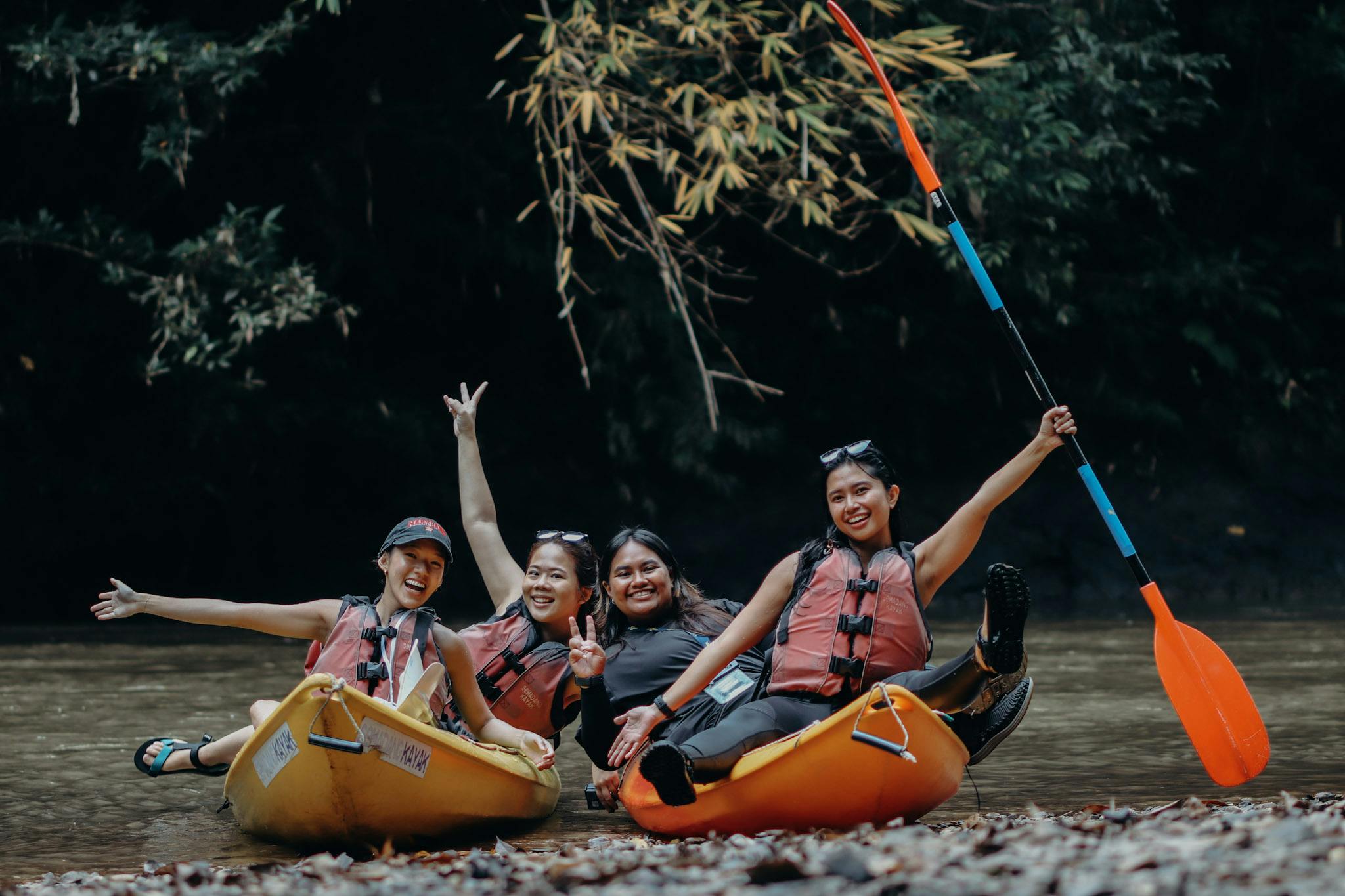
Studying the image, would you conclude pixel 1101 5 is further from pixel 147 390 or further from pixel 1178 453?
pixel 147 390

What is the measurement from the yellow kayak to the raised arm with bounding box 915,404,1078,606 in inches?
49.7

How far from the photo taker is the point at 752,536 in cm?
1323

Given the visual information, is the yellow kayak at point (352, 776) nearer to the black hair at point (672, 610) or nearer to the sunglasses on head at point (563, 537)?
the black hair at point (672, 610)

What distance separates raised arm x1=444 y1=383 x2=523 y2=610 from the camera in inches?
187

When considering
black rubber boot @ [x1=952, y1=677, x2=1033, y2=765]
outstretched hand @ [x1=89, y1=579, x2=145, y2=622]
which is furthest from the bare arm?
black rubber boot @ [x1=952, y1=677, x2=1033, y2=765]

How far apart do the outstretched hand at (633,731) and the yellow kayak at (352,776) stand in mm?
327

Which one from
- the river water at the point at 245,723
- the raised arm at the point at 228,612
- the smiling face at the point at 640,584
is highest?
the smiling face at the point at 640,584

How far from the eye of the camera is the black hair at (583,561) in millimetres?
4422

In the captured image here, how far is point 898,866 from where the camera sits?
2309 mm

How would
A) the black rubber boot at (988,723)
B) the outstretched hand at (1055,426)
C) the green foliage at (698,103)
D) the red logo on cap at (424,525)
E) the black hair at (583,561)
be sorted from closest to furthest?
the black rubber boot at (988,723)
the outstretched hand at (1055,426)
the red logo on cap at (424,525)
the black hair at (583,561)
the green foliage at (698,103)

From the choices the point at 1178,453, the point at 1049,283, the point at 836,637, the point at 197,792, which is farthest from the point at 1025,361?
the point at 1178,453

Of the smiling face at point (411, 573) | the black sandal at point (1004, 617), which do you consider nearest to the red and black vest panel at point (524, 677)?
the smiling face at point (411, 573)

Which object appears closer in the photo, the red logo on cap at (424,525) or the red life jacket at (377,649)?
the red life jacket at (377,649)

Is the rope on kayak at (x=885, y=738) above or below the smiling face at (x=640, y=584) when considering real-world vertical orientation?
below
